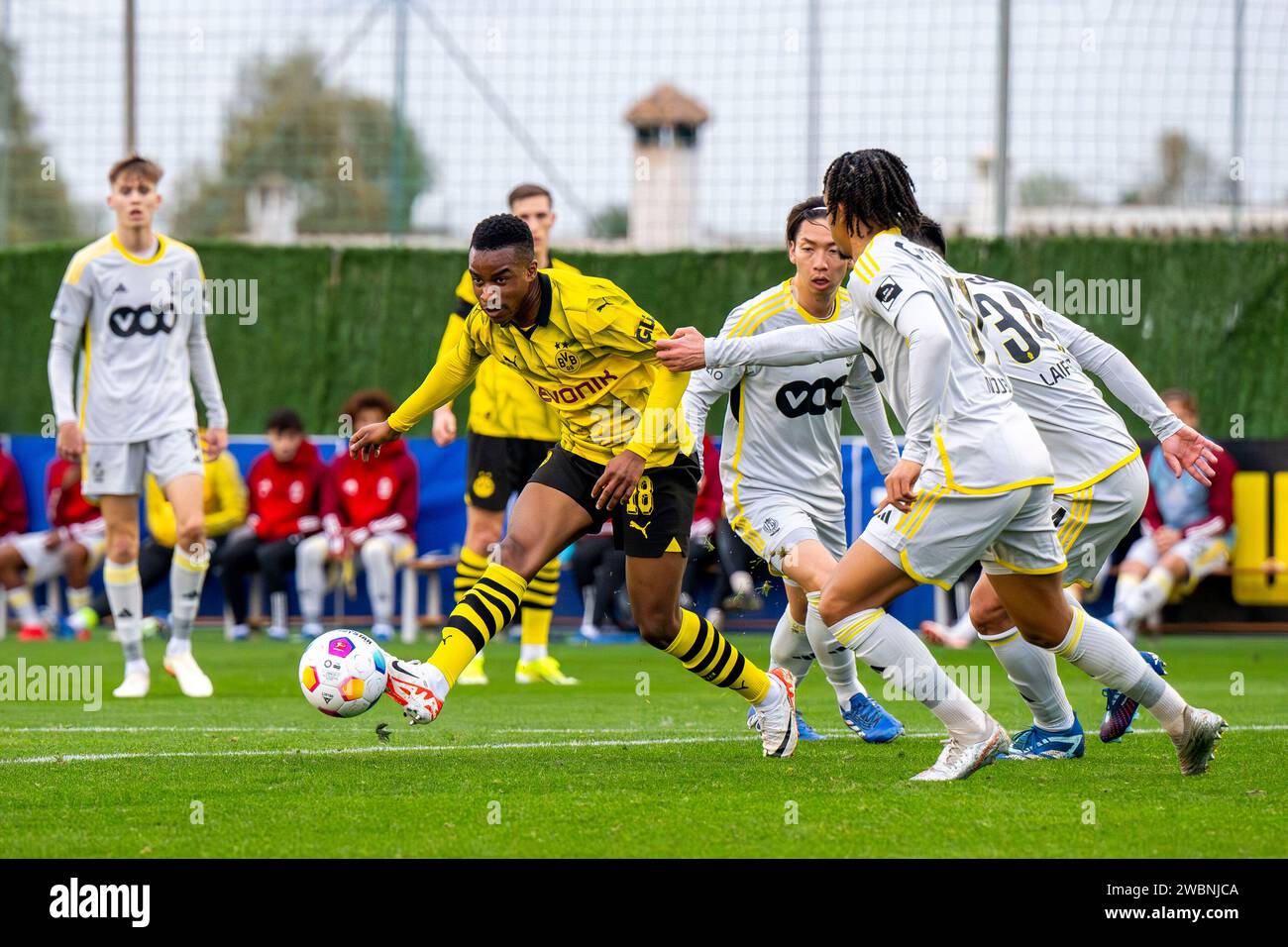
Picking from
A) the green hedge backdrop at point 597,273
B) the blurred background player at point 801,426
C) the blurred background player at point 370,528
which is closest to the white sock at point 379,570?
the blurred background player at point 370,528

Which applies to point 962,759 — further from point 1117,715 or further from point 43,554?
point 43,554

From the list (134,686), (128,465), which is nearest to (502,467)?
(128,465)

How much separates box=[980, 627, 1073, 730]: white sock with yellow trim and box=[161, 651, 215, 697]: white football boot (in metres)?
4.63

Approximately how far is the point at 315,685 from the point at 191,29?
34.1 ft

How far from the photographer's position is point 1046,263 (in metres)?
14.7

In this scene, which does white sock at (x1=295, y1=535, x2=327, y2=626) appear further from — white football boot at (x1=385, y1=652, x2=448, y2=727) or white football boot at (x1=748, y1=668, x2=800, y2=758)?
white football boot at (x1=385, y1=652, x2=448, y2=727)

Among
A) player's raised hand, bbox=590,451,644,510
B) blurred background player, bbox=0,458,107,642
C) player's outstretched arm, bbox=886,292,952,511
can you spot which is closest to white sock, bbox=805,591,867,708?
player's raised hand, bbox=590,451,644,510

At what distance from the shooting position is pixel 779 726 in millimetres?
6582

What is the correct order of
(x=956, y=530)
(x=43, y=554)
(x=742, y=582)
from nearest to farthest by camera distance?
1. (x=956, y=530)
2. (x=742, y=582)
3. (x=43, y=554)

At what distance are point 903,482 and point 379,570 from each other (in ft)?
29.3

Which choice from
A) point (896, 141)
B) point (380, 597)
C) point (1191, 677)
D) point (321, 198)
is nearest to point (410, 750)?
point (1191, 677)

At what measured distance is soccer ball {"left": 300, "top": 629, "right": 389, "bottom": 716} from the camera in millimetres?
5652

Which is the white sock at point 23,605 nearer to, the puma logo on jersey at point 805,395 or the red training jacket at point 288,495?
the red training jacket at point 288,495

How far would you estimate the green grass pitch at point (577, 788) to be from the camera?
459cm
